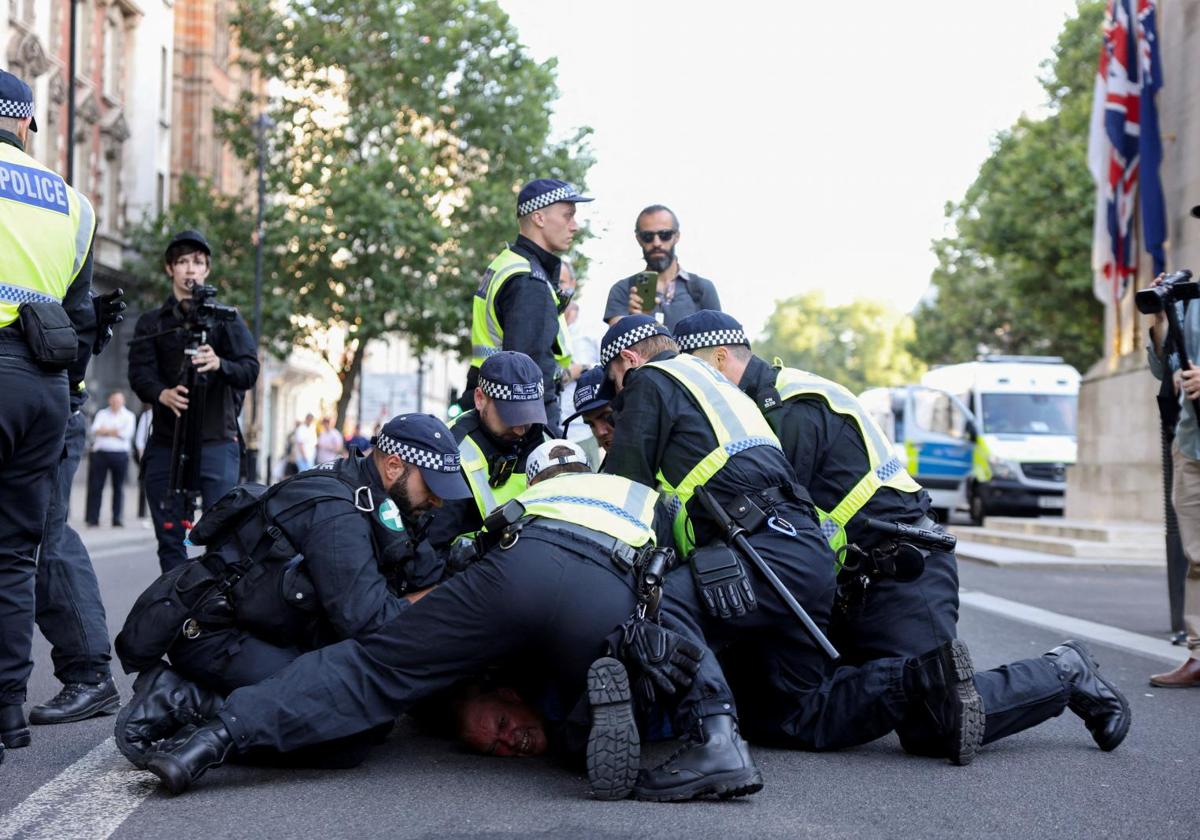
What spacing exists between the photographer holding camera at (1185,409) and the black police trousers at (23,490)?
15.5 feet

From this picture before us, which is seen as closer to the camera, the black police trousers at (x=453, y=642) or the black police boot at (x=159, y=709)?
the black police trousers at (x=453, y=642)

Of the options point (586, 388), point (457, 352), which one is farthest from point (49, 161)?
point (586, 388)

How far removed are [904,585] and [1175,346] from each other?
267 centimetres

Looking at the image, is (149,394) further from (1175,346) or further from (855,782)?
(1175,346)

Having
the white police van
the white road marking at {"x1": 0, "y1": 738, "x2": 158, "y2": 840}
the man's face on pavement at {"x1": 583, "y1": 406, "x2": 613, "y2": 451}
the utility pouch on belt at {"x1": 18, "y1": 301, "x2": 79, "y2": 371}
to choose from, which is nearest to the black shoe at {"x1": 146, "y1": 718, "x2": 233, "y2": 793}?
the white road marking at {"x1": 0, "y1": 738, "x2": 158, "y2": 840}

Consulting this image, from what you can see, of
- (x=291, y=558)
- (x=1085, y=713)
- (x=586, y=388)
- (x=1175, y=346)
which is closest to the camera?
(x=291, y=558)

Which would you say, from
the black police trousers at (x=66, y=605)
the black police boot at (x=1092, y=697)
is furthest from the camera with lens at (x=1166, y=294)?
the black police trousers at (x=66, y=605)

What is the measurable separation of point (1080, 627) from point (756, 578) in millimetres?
5623

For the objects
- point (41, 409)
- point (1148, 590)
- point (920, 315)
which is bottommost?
point (1148, 590)

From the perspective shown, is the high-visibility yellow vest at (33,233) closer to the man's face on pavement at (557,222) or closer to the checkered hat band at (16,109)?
the checkered hat band at (16,109)

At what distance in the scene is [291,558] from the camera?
17.8 ft

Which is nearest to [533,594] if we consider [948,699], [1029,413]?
[948,699]

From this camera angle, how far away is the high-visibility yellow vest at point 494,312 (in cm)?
776

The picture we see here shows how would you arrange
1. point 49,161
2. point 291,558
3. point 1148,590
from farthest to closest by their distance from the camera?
point 49,161
point 1148,590
point 291,558
